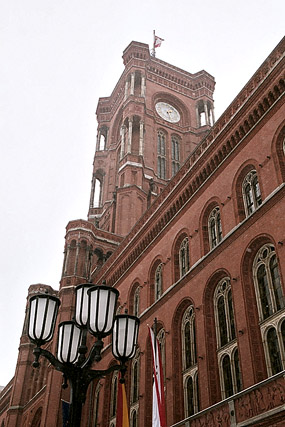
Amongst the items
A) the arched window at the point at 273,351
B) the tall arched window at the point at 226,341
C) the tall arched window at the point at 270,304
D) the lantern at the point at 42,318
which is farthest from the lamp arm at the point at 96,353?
the tall arched window at the point at 226,341

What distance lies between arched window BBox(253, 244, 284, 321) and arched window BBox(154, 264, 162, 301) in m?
6.97

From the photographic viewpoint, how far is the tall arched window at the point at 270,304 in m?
13.5

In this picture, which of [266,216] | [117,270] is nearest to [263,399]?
[266,216]

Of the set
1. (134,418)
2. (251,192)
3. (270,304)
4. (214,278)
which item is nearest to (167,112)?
(251,192)

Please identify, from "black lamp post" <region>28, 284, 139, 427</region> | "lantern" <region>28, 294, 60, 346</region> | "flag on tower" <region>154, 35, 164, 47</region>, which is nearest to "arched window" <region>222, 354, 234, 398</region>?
"black lamp post" <region>28, 284, 139, 427</region>

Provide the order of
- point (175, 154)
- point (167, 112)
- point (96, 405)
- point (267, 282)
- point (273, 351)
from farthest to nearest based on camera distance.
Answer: point (167, 112) < point (175, 154) < point (96, 405) < point (267, 282) < point (273, 351)

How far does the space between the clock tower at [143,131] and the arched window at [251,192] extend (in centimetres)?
1955

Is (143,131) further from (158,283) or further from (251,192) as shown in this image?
(251,192)

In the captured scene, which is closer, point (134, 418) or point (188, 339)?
point (188, 339)

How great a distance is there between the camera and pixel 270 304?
47.7ft

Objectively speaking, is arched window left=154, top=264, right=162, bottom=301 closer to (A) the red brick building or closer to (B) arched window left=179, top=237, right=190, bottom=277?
(A) the red brick building

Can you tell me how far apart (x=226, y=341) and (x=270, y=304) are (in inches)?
94.6

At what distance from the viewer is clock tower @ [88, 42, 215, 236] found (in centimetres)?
3972

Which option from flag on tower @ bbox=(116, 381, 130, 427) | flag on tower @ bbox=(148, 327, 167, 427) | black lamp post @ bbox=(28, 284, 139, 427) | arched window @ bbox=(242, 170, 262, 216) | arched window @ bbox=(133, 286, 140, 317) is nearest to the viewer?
black lamp post @ bbox=(28, 284, 139, 427)
